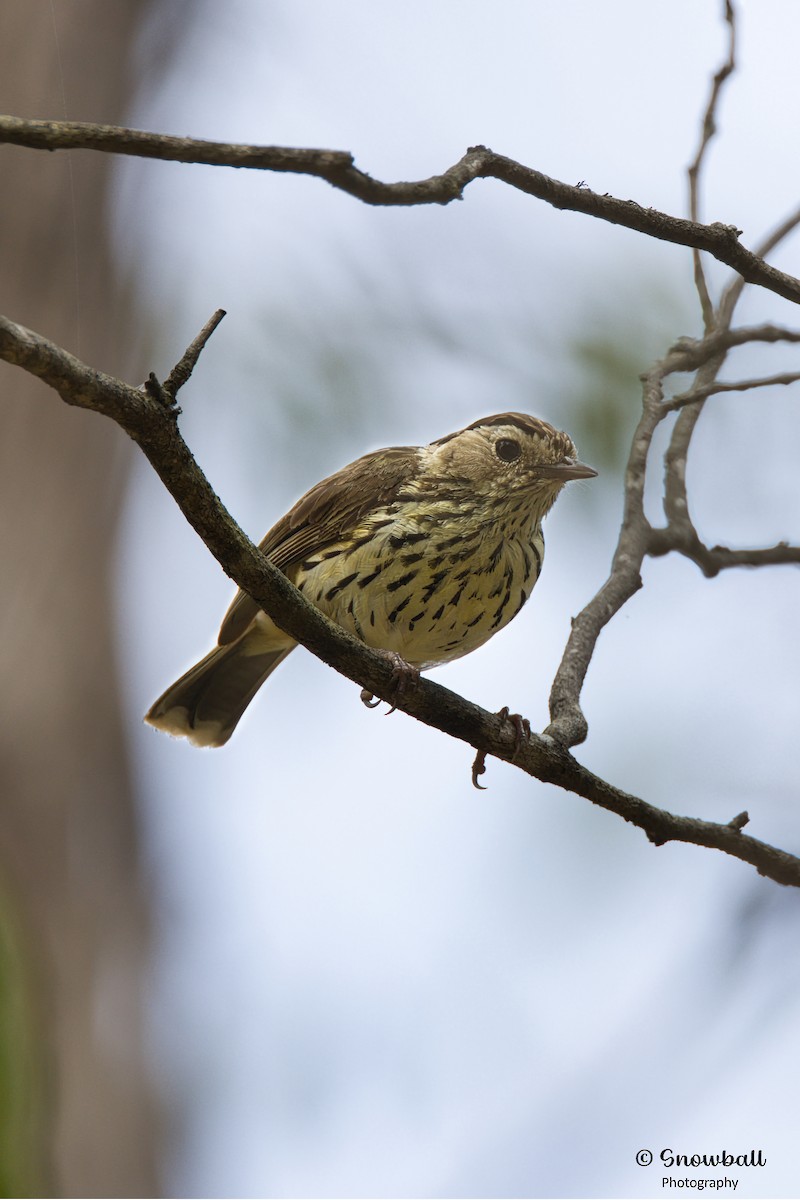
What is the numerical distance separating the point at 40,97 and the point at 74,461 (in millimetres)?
1842

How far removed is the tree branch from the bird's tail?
209 cm

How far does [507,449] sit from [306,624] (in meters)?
1.96

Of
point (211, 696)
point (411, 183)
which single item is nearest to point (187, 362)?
point (411, 183)

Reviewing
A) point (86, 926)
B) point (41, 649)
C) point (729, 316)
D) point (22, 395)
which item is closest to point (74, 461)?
point (22, 395)

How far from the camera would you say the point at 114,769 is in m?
6.82

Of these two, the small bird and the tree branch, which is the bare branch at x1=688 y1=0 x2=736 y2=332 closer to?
the small bird

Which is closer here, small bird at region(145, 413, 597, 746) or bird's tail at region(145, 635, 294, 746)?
small bird at region(145, 413, 597, 746)

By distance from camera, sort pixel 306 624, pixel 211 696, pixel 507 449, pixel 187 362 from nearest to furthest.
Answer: pixel 187 362 → pixel 306 624 → pixel 507 449 → pixel 211 696

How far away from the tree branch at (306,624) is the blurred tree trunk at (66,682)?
134 inches

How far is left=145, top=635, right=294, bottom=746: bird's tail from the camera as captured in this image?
5.55 metres

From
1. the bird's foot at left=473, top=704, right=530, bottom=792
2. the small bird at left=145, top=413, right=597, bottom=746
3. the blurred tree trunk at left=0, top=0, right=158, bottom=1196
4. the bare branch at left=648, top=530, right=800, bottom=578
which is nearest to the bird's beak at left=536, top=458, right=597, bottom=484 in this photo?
the small bird at left=145, top=413, right=597, bottom=746

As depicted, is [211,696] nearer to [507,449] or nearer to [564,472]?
[507,449]

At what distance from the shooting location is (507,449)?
496 centimetres

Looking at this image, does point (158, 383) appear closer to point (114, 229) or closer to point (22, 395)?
point (22, 395)
